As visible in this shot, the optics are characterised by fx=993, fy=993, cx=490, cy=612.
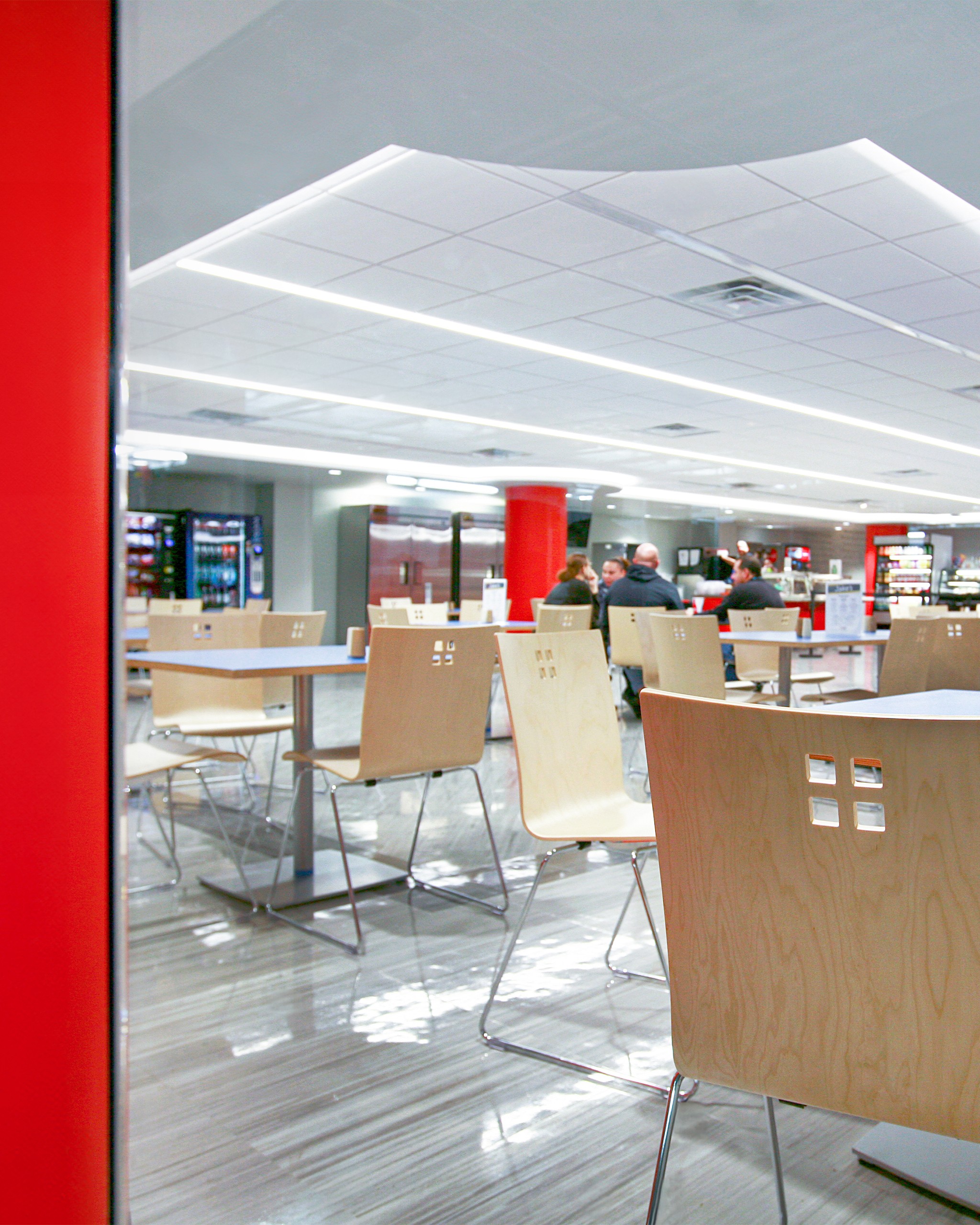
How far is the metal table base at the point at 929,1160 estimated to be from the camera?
1.60 metres

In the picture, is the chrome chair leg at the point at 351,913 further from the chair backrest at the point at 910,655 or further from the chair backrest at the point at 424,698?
the chair backrest at the point at 910,655

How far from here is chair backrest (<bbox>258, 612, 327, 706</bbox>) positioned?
4.34 meters

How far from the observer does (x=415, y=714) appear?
115 inches

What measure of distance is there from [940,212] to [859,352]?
8.22ft

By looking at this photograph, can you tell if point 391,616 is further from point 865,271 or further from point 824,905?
point 824,905

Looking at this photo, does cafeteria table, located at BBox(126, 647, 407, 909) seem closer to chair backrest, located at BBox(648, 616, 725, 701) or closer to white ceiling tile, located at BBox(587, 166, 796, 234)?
chair backrest, located at BBox(648, 616, 725, 701)

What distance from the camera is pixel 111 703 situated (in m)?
1.08

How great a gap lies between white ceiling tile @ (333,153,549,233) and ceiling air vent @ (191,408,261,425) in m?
5.05

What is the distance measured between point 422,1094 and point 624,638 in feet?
14.9

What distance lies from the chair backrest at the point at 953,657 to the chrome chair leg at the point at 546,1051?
237cm

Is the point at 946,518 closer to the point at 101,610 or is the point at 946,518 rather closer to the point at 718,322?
the point at 718,322

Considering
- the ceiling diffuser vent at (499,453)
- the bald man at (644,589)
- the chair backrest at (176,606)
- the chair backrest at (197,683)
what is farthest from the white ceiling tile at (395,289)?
the ceiling diffuser vent at (499,453)

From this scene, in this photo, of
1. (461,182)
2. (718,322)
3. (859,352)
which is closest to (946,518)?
(859,352)

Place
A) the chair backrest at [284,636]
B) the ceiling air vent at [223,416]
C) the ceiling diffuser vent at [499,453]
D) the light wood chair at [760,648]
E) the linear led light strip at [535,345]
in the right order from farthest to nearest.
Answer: the ceiling diffuser vent at [499,453]
the ceiling air vent at [223,416]
the light wood chair at [760,648]
the linear led light strip at [535,345]
the chair backrest at [284,636]
